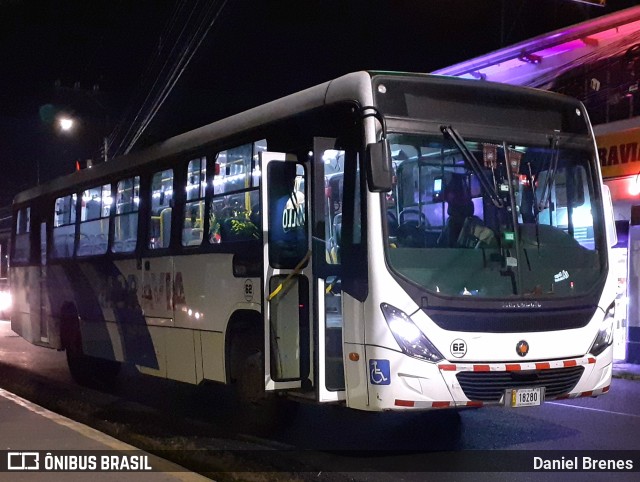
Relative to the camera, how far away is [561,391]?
7188 mm

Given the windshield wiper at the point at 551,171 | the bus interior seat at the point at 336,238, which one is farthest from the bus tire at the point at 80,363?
the windshield wiper at the point at 551,171

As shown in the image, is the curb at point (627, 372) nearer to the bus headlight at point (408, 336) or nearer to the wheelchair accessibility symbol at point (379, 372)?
the bus headlight at point (408, 336)

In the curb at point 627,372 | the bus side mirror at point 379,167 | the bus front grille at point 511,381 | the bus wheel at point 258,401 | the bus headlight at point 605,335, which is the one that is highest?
the bus side mirror at point 379,167

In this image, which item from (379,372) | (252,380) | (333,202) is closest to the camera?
(379,372)

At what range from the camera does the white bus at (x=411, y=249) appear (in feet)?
22.3

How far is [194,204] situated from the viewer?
9.52m

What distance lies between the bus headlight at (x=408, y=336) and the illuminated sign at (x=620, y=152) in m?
8.74

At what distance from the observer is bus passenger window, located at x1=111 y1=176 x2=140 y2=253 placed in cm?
1107

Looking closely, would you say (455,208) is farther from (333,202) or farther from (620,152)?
(620,152)

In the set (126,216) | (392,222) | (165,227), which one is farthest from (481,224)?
(126,216)

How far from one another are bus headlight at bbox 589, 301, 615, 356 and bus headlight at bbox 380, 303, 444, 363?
1.62m

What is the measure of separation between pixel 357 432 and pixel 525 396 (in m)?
2.47

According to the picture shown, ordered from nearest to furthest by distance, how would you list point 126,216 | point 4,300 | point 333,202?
point 333,202 → point 126,216 → point 4,300

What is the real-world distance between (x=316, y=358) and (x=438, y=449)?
164 cm
